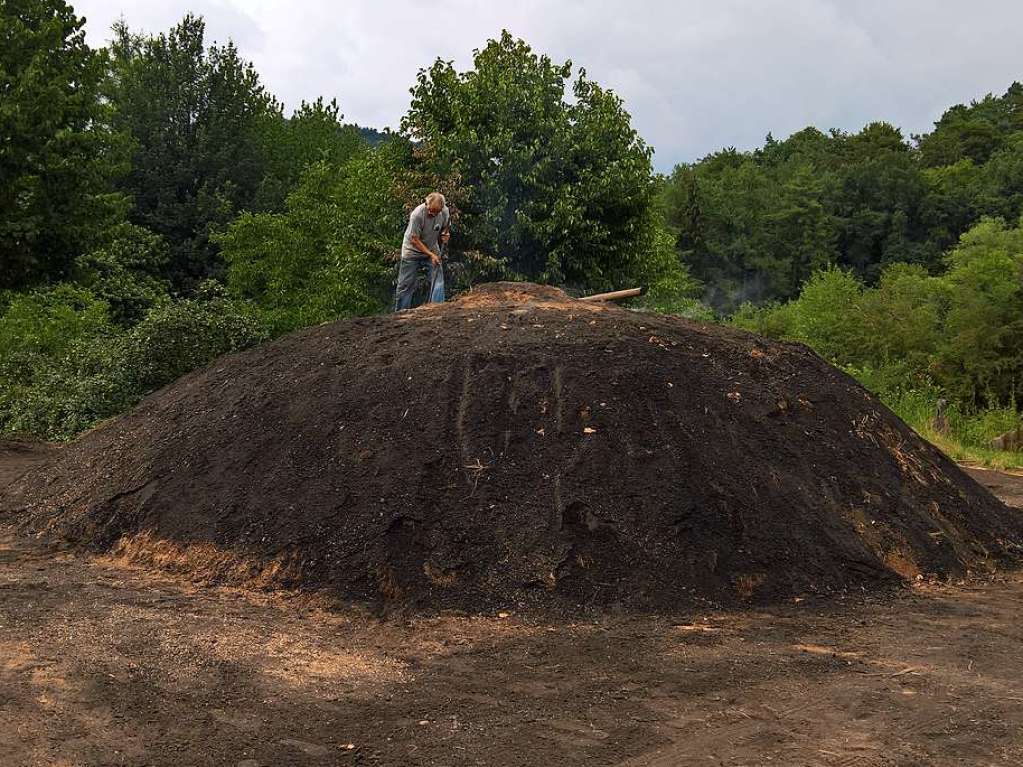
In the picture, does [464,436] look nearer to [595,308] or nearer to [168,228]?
[595,308]

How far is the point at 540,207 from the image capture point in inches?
618

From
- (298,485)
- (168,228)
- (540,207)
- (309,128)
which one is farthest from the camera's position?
(309,128)

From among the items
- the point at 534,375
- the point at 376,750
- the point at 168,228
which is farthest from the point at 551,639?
the point at 168,228

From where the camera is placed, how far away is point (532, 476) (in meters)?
6.11

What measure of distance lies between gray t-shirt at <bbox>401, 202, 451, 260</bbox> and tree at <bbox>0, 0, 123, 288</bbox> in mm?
8903

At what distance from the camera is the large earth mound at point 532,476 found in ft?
18.5

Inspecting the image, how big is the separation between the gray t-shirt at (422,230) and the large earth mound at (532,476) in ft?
5.66

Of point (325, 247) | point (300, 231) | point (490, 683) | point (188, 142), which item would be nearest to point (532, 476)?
point (490, 683)

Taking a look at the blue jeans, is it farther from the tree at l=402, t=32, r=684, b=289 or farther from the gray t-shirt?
the tree at l=402, t=32, r=684, b=289

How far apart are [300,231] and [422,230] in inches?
620

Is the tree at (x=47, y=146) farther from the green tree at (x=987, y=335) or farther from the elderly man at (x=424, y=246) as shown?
the green tree at (x=987, y=335)

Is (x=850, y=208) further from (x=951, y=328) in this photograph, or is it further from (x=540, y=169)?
(x=540, y=169)

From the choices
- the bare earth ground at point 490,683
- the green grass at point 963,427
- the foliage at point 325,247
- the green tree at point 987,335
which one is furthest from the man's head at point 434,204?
the green tree at point 987,335

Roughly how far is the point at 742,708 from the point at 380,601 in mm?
2222
